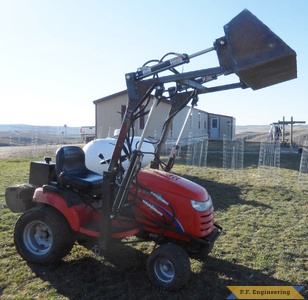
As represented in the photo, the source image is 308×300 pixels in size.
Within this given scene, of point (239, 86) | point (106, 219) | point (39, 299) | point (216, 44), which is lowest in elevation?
point (39, 299)

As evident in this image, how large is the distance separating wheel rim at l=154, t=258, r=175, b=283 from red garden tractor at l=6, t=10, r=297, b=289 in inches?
0.4

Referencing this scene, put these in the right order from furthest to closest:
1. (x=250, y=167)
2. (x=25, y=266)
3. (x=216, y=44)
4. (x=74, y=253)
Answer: (x=250, y=167) < (x=74, y=253) < (x=25, y=266) < (x=216, y=44)

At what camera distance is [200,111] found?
30.4 m

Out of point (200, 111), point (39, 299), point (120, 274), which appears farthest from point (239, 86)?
point (200, 111)

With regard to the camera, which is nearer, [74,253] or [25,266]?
[25,266]

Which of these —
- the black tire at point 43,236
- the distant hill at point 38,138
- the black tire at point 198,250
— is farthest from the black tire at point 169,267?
the distant hill at point 38,138

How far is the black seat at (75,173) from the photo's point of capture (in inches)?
177

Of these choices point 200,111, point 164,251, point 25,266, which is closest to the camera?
point 164,251

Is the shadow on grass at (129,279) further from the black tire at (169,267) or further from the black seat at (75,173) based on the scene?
the black seat at (75,173)

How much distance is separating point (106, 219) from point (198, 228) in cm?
105

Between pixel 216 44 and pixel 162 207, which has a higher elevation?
pixel 216 44

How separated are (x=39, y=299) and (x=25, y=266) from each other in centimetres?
86

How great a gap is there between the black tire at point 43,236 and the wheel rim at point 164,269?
1130 mm

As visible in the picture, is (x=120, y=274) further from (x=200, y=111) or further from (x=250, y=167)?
(x=200, y=111)
